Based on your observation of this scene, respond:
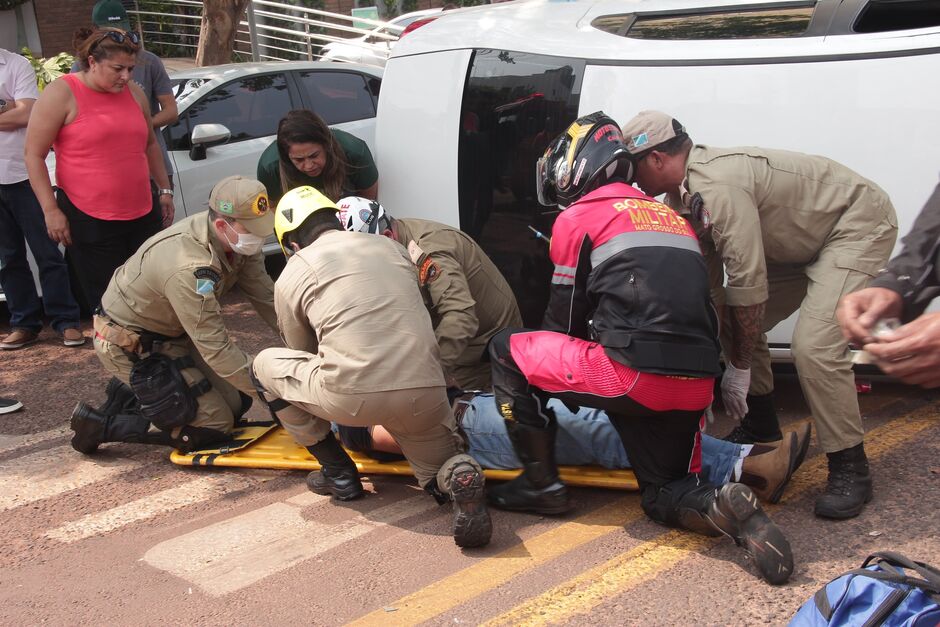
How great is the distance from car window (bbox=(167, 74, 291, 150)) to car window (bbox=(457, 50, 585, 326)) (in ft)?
10.9

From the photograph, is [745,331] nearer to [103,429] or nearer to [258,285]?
[258,285]

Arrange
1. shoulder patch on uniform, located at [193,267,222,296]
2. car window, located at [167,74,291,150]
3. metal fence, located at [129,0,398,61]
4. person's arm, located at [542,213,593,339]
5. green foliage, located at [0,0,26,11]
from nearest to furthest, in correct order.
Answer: person's arm, located at [542,213,593,339], shoulder patch on uniform, located at [193,267,222,296], car window, located at [167,74,291,150], green foliage, located at [0,0,26,11], metal fence, located at [129,0,398,61]

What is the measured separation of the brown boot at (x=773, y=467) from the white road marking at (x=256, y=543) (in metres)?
1.22

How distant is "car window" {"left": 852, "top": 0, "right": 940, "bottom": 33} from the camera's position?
406 cm

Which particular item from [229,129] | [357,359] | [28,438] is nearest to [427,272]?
[357,359]

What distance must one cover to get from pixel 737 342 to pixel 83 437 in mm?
3008

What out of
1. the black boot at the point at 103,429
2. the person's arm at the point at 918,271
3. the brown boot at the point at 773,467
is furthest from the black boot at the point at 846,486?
the black boot at the point at 103,429

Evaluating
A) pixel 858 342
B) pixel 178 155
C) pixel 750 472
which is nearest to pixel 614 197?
pixel 750 472

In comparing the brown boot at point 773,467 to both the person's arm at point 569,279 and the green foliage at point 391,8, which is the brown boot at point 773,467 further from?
the green foliage at point 391,8

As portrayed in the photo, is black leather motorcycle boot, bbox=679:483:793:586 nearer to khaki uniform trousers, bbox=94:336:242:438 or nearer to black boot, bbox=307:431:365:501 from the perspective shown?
black boot, bbox=307:431:365:501

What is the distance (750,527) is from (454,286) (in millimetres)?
1647

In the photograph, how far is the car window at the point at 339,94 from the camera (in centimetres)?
797

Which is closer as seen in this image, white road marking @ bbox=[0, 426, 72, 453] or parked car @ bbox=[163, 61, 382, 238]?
white road marking @ bbox=[0, 426, 72, 453]

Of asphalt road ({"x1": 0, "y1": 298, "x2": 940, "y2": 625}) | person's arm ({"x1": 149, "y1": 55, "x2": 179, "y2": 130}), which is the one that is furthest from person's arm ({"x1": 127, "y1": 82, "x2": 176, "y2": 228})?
asphalt road ({"x1": 0, "y1": 298, "x2": 940, "y2": 625})
